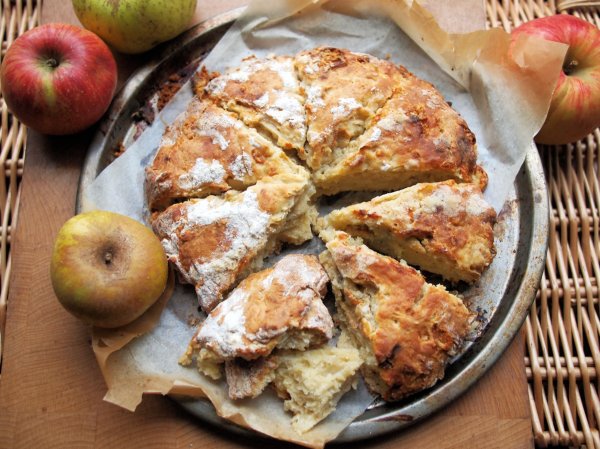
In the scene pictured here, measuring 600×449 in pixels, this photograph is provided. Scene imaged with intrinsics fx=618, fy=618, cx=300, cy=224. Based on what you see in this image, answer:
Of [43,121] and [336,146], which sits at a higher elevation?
[336,146]

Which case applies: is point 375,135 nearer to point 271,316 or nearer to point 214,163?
point 214,163

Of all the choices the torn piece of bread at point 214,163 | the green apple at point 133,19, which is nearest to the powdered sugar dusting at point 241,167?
the torn piece of bread at point 214,163

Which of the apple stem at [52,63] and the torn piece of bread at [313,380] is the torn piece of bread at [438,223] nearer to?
the torn piece of bread at [313,380]

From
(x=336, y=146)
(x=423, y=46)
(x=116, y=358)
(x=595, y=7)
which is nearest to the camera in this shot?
(x=116, y=358)

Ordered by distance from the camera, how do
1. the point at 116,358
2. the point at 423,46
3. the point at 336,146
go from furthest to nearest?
the point at 423,46
the point at 336,146
the point at 116,358

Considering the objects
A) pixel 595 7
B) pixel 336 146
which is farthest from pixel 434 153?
pixel 595 7

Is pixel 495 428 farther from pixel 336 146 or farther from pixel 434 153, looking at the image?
pixel 336 146

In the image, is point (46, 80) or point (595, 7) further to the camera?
point (595, 7)

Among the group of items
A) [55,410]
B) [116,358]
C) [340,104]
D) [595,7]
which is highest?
[595,7]
